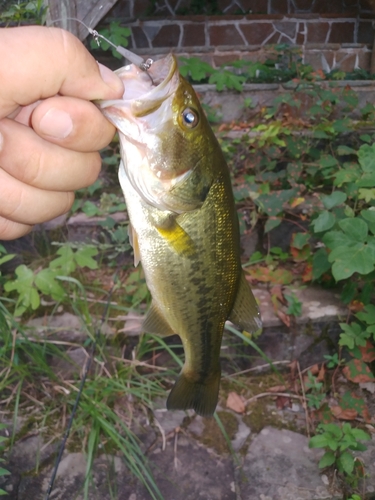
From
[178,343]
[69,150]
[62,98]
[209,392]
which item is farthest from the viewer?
[178,343]

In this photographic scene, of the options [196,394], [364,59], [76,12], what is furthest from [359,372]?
[364,59]

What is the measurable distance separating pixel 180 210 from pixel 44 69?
531 millimetres

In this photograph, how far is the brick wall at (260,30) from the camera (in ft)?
19.5

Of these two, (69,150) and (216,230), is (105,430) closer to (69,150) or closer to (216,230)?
(216,230)

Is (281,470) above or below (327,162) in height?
below

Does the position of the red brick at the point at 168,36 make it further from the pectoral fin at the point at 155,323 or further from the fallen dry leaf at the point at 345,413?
the pectoral fin at the point at 155,323

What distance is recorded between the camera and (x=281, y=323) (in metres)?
2.97

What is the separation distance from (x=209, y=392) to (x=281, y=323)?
1.37 m

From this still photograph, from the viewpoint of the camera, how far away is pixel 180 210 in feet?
4.35

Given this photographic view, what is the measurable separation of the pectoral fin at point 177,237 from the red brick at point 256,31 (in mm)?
5566

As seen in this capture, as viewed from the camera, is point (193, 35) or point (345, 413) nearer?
point (345, 413)

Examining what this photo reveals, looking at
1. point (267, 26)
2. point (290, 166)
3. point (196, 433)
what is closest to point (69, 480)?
point (196, 433)

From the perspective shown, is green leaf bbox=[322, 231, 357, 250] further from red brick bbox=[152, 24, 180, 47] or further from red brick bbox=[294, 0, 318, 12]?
red brick bbox=[294, 0, 318, 12]

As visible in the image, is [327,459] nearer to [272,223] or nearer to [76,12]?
[272,223]
